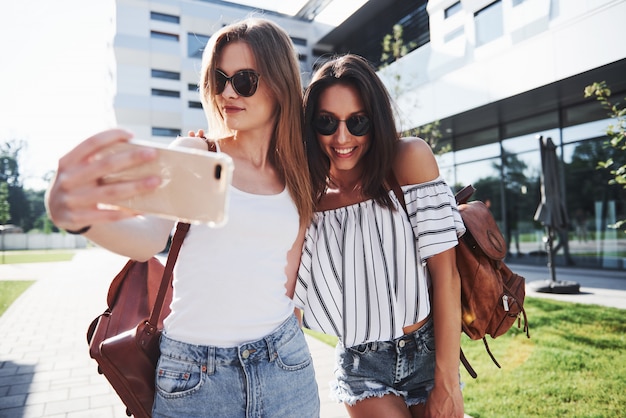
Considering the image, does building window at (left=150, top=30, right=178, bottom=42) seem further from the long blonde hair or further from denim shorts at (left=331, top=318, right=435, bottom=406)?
denim shorts at (left=331, top=318, right=435, bottom=406)

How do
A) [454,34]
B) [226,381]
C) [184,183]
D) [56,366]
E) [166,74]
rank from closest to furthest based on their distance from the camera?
[184,183] < [226,381] < [56,366] < [454,34] < [166,74]

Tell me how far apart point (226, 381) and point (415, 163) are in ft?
3.68

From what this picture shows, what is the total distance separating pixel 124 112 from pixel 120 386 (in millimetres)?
31604

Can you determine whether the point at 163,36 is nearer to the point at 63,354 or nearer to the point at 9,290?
the point at 9,290

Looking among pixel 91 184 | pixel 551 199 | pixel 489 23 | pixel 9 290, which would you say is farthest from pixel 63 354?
pixel 489 23

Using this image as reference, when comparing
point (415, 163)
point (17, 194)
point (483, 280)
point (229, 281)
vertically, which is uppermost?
point (17, 194)

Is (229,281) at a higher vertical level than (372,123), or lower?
lower

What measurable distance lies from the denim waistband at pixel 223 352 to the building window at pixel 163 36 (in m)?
33.2

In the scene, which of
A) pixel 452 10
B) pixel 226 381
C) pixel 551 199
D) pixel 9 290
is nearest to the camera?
pixel 226 381

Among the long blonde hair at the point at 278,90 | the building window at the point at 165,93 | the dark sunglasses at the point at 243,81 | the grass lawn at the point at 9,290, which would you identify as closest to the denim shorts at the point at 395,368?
the long blonde hair at the point at 278,90

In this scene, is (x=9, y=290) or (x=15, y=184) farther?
(x=15, y=184)

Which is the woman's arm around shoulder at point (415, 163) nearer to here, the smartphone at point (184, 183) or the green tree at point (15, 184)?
the smartphone at point (184, 183)

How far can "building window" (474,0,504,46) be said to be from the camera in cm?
1171

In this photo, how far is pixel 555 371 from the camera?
424cm
